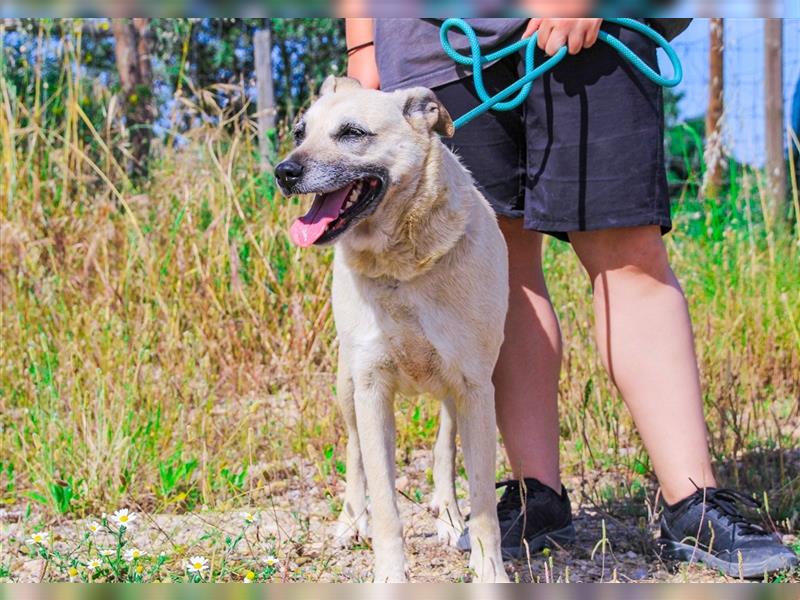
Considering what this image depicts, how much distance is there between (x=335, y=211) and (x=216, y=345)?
75.7 inches

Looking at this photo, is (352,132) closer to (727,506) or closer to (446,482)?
(446,482)

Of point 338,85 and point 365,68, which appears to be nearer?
point 338,85

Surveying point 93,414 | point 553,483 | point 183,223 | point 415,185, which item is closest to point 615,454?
point 553,483

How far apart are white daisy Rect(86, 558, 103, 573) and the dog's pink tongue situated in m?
0.91

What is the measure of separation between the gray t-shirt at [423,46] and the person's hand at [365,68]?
108 mm

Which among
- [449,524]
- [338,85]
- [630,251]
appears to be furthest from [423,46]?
[449,524]

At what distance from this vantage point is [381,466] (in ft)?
7.48

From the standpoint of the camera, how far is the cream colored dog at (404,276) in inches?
87.7

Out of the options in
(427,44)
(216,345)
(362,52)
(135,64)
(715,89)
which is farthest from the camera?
(135,64)

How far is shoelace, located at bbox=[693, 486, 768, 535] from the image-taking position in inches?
94.4

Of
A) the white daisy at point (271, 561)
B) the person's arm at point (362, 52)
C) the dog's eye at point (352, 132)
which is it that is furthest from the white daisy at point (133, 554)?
the person's arm at point (362, 52)

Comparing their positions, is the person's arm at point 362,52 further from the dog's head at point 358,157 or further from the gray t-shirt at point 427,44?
the dog's head at point 358,157

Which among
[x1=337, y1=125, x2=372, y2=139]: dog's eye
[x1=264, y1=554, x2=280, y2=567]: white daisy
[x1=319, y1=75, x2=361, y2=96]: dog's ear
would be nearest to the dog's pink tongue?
[x1=337, y1=125, x2=372, y2=139]: dog's eye

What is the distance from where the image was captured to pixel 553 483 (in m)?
2.71
